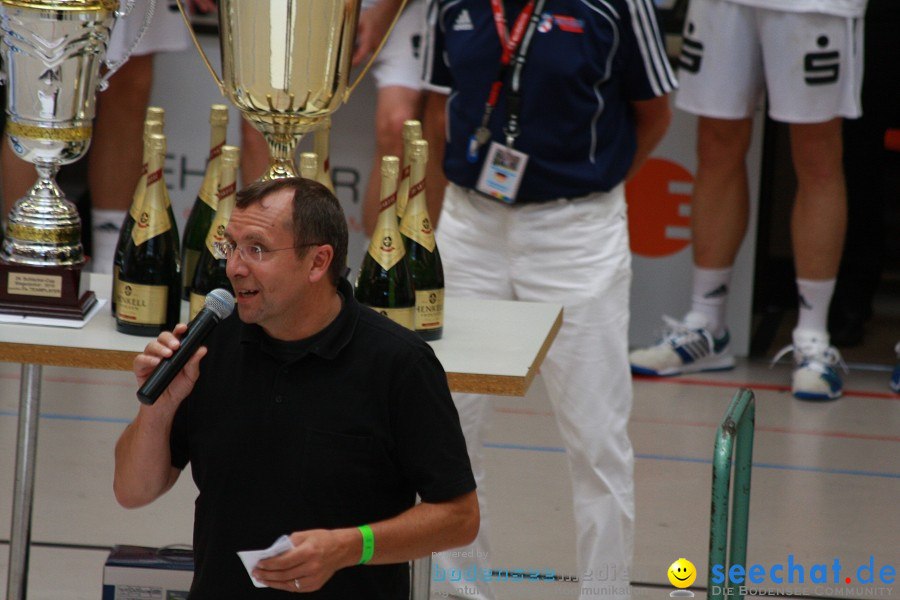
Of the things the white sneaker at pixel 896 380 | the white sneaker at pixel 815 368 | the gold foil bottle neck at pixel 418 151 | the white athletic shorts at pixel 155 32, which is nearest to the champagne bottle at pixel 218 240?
the gold foil bottle neck at pixel 418 151

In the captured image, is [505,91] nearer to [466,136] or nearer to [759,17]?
[466,136]

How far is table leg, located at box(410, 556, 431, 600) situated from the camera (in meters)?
2.55

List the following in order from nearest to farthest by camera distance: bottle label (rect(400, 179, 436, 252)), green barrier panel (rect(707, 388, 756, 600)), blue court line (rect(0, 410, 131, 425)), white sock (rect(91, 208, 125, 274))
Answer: green barrier panel (rect(707, 388, 756, 600)) < bottle label (rect(400, 179, 436, 252)) < blue court line (rect(0, 410, 131, 425)) < white sock (rect(91, 208, 125, 274))

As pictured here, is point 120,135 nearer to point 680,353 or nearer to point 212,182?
point 680,353

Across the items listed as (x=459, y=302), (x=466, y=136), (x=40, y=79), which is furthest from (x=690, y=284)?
(x=40, y=79)

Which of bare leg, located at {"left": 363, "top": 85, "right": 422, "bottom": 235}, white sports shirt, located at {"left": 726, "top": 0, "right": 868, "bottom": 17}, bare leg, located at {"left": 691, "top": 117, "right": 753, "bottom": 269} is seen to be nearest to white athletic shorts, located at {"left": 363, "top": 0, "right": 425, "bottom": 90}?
bare leg, located at {"left": 363, "top": 85, "right": 422, "bottom": 235}

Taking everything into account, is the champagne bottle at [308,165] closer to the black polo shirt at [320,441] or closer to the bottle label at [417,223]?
the bottle label at [417,223]

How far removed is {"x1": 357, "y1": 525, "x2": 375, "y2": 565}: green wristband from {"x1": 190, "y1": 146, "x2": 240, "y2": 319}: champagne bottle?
675 mm

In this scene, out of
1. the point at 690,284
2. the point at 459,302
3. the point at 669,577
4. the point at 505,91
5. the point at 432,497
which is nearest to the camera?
the point at 432,497

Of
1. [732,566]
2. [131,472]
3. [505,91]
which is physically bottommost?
[732,566]

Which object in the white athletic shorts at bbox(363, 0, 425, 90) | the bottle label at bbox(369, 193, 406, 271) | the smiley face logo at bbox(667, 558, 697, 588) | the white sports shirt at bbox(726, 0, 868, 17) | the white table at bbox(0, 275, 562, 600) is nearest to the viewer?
the white table at bbox(0, 275, 562, 600)

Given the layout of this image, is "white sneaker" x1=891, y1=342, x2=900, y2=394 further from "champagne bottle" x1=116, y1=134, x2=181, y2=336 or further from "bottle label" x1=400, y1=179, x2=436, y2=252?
"champagne bottle" x1=116, y1=134, x2=181, y2=336

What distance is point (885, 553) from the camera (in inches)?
146

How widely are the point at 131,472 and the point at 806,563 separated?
209 centimetres
